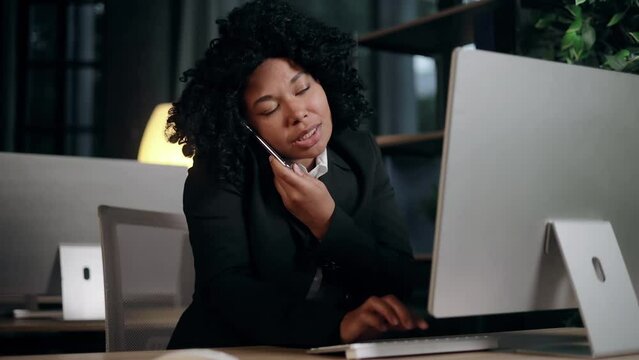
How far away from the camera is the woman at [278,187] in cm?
149

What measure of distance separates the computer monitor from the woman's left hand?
1.71 feet

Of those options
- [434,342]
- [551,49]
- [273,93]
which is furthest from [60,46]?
[434,342]

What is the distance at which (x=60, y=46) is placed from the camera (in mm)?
5199

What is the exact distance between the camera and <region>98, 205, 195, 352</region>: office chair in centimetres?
158

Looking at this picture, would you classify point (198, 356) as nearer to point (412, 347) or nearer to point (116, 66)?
point (412, 347)

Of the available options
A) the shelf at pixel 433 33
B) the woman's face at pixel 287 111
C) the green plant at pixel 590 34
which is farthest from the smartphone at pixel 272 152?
the shelf at pixel 433 33

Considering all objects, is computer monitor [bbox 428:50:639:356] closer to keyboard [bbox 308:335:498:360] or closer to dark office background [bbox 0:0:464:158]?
keyboard [bbox 308:335:498:360]

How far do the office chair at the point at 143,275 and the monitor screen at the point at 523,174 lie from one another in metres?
0.78

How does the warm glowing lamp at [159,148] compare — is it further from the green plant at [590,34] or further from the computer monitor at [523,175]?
the computer monitor at [523,175]

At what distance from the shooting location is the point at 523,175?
3.46ft

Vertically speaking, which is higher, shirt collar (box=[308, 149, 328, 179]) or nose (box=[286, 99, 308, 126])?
nose (box=[286, 99, 308, 126])

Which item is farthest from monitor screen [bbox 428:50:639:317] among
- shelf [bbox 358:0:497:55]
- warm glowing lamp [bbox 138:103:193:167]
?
warm glowing lamp [bbox 138:103:193:167]

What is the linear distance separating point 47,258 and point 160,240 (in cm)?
35

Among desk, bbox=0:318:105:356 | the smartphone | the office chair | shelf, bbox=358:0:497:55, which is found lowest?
desk, bbox=0:318:105:356
